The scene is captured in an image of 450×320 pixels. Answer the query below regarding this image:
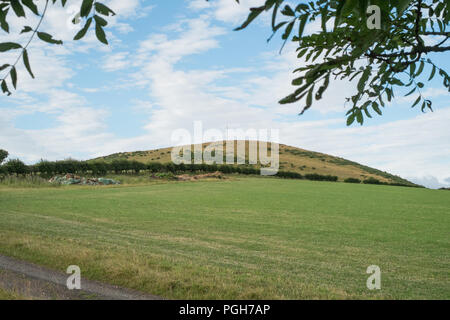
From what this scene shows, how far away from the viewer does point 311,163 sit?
6750 centimetres

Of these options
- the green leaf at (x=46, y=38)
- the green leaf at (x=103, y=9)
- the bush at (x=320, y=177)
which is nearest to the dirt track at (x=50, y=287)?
the green leaf at (x=46, y=38)

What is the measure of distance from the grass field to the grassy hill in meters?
39.4

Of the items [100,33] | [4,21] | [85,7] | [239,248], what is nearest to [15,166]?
[239,248]

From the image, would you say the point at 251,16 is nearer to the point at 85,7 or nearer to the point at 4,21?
the point at 85,7

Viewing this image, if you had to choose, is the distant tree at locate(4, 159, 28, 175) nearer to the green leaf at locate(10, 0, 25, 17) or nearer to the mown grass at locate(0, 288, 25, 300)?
the mown grass at locate(0, 288, 25, 300)

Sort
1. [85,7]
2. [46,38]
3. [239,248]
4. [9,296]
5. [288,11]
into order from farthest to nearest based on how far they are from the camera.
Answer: [239,248] → [9,296] → [46,38] → [85,7] → [288,11]

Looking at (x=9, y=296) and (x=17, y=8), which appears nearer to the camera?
(x=17, y=8)

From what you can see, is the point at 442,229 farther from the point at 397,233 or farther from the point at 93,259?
the point at 93,259

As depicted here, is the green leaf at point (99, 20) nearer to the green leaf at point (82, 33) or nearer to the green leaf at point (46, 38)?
the green leaf at point (82, 33)

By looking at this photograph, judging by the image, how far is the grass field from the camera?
643 cm

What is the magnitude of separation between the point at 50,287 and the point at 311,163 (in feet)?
212

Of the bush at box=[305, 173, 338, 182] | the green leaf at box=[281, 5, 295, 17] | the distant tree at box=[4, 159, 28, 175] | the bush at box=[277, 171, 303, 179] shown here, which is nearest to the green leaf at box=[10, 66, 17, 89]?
the green leaf at box=[281, 5, 295, 17]
